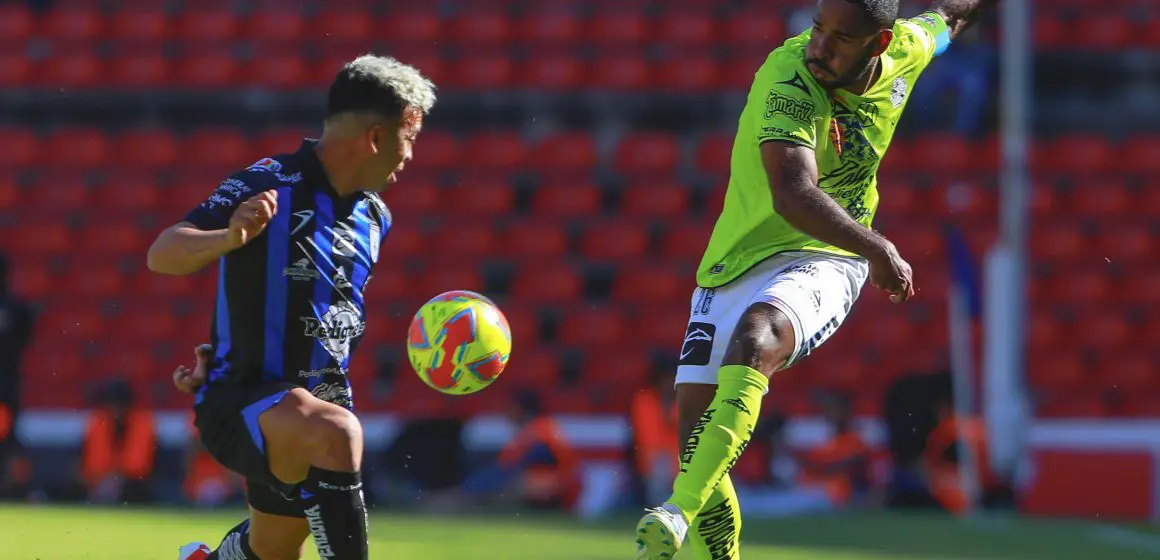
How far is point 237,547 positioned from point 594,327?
10.6 m

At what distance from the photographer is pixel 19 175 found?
54.5 ft

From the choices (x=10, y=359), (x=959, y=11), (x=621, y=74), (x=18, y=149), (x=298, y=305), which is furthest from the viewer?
(x=621, y=74)

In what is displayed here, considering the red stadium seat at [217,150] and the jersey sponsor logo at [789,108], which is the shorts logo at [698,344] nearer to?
the jersey sponsor logo at [789,108]

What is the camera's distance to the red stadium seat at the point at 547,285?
1567cm

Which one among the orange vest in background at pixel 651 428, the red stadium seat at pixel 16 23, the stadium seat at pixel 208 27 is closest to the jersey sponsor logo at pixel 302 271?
the orange vest in background at pixel 651 428

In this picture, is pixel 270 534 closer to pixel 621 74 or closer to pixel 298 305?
pixel 298 305

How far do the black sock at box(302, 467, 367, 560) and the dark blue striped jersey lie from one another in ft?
1.28

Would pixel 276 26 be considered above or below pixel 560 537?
above

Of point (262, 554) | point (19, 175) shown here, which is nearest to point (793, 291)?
point (262, 554)

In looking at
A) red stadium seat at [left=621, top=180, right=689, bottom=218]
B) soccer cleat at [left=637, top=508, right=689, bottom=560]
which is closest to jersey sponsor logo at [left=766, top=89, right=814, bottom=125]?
soccer cleat at [left=637, top=508, right=689, bottom=560]

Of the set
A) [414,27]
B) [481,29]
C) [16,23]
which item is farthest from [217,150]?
[481,29]

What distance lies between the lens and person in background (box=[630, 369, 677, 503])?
41.8ft

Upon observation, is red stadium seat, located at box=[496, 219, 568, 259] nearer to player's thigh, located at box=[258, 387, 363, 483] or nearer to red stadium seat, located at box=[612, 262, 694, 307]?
red stadium seat, located at box=[612, 262, 694, 307]

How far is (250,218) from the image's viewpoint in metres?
4.58
